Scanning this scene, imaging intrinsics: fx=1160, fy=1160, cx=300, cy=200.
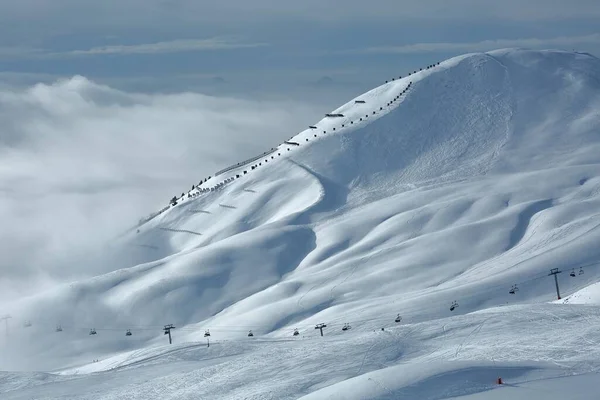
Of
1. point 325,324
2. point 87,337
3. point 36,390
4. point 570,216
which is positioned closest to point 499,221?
point 570,216

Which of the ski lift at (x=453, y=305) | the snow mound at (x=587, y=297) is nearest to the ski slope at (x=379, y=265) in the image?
the ski lift at (x=453, y=305)

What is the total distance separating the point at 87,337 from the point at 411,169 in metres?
47.3

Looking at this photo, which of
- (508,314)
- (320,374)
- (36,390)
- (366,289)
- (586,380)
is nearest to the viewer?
(586,380)

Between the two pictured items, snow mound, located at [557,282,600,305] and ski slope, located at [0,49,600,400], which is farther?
snow mound, located at [557,282,600,305]

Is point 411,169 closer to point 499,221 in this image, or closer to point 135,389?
point 499,221

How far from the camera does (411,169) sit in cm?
14075

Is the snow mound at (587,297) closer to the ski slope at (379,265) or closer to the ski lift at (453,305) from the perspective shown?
the ski slope at (379,265)

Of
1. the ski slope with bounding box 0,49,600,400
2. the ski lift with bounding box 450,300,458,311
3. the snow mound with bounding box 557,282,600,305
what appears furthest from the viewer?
the ski lift with bounding box 450,300,458,311

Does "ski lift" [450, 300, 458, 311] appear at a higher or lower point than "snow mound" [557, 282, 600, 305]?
higher

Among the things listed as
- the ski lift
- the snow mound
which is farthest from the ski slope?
the snow mound

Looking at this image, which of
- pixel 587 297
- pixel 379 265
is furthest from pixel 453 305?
pixel 379 265

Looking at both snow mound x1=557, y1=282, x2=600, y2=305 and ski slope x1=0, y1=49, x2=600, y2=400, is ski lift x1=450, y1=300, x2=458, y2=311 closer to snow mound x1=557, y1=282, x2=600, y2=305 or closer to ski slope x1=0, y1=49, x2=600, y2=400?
ski slope x1=0, y1=49, x2=600, y2=400

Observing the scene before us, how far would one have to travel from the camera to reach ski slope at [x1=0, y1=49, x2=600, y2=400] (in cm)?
6072

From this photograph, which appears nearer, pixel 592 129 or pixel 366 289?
pixel 366 289
